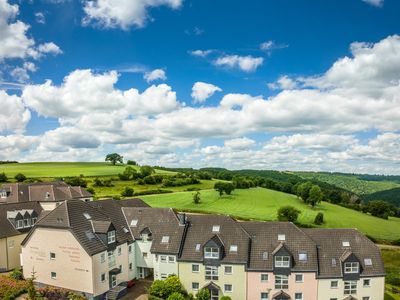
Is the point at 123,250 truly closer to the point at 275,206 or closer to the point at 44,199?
the point at 44,199

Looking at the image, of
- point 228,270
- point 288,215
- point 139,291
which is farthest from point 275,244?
point 288,215

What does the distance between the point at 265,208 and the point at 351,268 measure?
225ft

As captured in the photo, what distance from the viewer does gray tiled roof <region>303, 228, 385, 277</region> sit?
138 feet

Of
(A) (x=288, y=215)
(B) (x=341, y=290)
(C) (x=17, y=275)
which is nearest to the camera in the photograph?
(B) (x=341, y=290)

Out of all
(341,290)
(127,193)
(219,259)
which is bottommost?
(341,290)

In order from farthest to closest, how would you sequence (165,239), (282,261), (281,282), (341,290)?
(165,239)
(282,261)
(281,282)
(341,290)

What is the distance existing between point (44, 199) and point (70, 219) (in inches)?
1586

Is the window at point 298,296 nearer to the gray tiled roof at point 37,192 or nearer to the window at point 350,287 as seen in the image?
the window at point 350,287

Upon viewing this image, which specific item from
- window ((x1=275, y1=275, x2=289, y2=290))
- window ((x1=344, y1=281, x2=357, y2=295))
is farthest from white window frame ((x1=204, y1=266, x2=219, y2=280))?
window ((x1=344, y1=281, x2=357, y2=295))

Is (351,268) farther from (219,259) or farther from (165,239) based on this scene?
(165,239)

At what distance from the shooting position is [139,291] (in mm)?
43844

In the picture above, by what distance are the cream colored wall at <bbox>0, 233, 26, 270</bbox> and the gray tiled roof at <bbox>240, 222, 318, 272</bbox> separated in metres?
34.3

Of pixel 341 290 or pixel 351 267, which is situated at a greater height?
pixel 351 267

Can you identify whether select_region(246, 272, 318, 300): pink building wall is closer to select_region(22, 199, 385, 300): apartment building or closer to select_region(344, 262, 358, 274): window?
select_region(22, 199, 385, 300): apartment building
